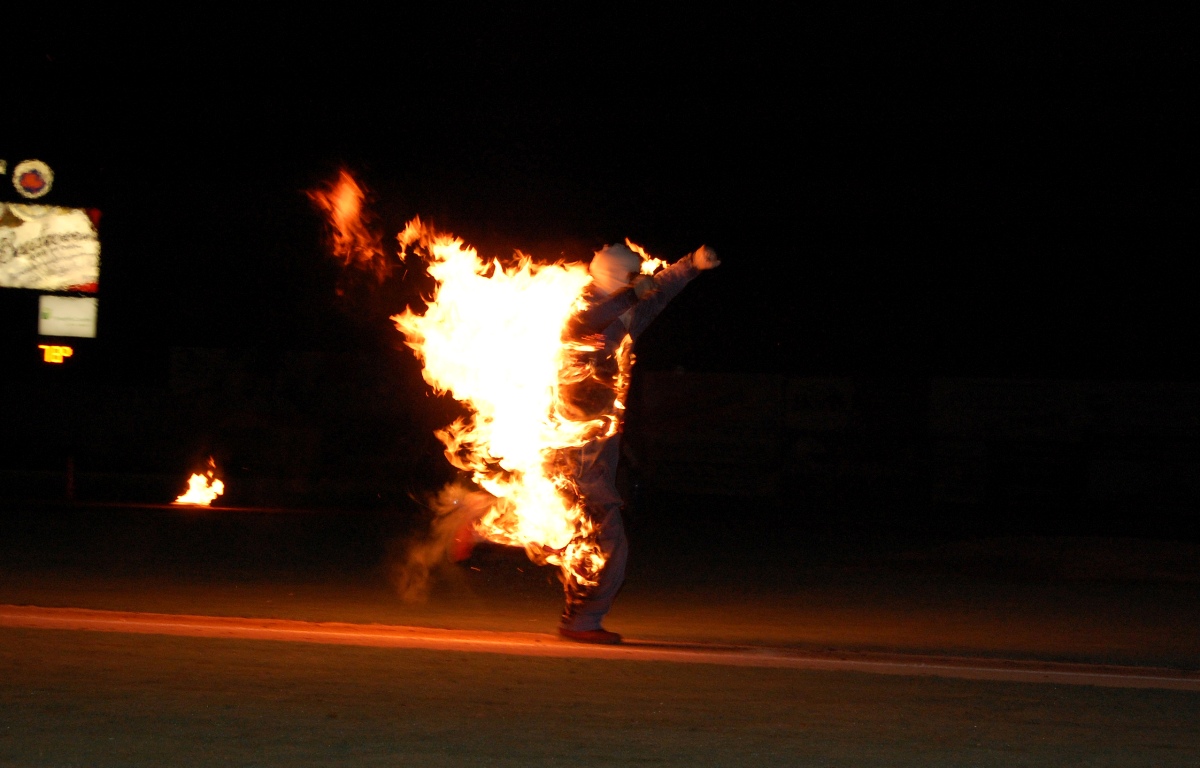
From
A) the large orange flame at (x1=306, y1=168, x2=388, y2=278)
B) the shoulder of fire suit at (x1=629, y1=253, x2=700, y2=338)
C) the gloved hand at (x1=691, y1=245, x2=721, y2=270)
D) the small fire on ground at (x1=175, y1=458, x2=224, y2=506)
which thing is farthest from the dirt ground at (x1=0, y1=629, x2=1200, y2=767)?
the small fire on ground at (x1=175, y1=458, x2=224, y2=506)

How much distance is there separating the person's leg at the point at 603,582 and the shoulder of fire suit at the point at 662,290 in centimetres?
101

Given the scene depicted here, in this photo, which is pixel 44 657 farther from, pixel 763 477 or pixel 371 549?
pixel 763 477

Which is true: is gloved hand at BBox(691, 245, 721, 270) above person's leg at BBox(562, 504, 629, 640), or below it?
above

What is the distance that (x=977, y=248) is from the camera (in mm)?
23125

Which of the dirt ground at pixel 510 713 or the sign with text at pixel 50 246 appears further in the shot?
the sign with text at pixel 50 246

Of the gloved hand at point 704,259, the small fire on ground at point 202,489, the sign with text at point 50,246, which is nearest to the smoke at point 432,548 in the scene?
the gloved hand at point 704,259

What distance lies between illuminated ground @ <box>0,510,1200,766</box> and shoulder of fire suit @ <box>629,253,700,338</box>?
183 cm

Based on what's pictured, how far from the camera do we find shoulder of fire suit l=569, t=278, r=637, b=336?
693 cm

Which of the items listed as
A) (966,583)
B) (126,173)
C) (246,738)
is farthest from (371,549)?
(126,173)

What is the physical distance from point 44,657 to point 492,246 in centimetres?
1966

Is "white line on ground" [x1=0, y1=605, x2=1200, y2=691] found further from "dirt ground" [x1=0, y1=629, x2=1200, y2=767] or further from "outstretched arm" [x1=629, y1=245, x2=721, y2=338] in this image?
"outstretched arm" [x1=629, y1=245, x2=721, y2=338]

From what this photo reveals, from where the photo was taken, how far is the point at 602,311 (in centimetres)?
693

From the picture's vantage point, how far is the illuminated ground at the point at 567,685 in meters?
4.87

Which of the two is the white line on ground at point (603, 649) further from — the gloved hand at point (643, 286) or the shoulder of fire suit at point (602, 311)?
the gloved hand at point (643, 286)
